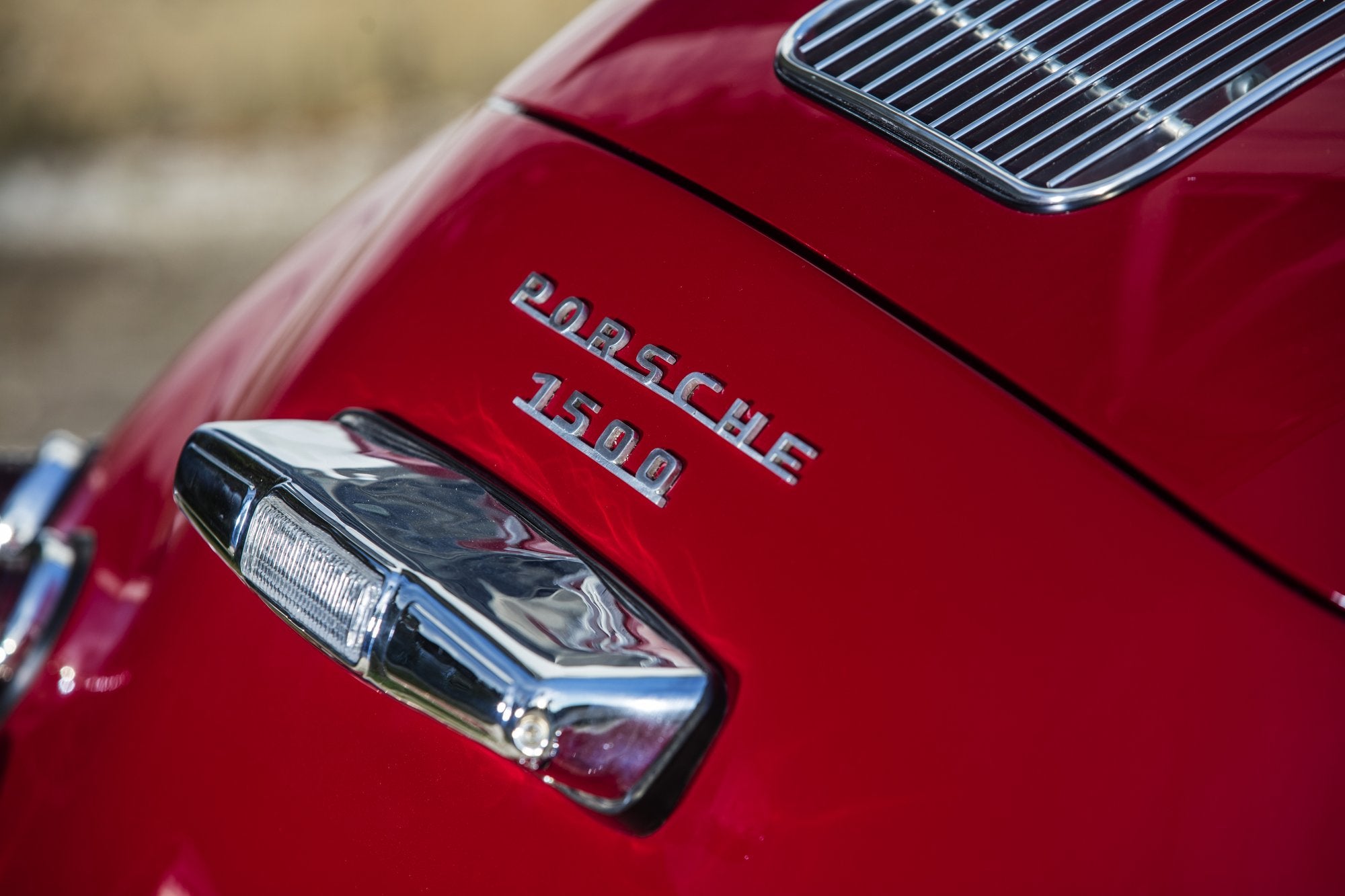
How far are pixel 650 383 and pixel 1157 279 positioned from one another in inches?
15.7

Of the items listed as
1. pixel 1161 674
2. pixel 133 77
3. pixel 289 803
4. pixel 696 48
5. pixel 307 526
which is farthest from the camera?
pixel 133 77

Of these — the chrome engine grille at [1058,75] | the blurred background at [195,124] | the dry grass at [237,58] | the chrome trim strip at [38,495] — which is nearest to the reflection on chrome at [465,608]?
the chrome engine grille at [1058,75]

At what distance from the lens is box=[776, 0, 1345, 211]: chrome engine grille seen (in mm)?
988

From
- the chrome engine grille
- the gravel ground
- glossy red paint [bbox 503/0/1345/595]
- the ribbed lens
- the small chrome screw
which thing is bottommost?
the gravel ground

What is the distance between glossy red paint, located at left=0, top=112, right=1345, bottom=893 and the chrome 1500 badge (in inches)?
0.4

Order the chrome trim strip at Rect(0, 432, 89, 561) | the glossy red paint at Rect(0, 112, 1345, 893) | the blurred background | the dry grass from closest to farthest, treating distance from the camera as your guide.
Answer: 1. the glossy red paint at Rect(0, 112, 1345, 893)
2. the chrome trim strip at Rect(0, 432, 89, 561)
3. the blurred background
4. the dry grass

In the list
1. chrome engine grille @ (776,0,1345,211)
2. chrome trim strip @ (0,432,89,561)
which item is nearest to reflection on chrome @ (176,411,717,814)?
chrome engine grille @ (776,0,1345,211)

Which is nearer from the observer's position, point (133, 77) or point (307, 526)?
point (307, 526)

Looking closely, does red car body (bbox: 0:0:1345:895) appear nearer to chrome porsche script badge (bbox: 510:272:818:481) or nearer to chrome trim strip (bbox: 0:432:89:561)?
chrome porsche script badge (bbox: 510:272:818:481)

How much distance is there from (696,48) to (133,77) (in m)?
3.87

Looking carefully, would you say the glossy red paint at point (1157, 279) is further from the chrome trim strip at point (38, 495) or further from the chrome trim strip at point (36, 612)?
the chrome trim strip at point (38, 495)

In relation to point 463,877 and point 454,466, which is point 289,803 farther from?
point 454,466

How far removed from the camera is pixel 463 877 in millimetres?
940

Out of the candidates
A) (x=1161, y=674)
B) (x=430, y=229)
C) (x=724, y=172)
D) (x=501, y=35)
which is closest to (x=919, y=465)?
(x=1161, y=674)
